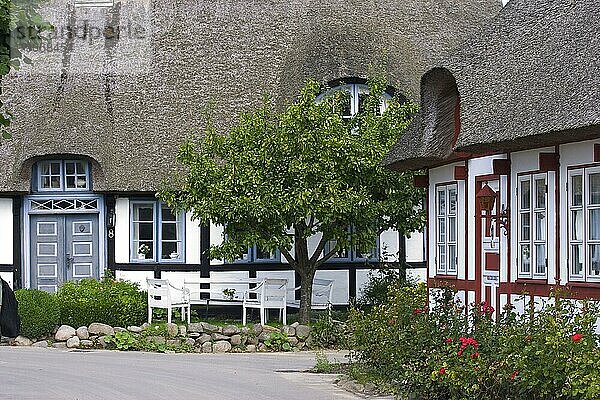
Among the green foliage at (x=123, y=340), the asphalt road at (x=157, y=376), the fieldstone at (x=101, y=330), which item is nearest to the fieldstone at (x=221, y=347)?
the asphalt road at (x=157, y=376)

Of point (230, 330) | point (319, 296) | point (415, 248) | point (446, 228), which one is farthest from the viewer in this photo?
point (415, 248)

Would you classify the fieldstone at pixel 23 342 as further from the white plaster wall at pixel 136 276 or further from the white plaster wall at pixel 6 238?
the white plaster wall at pixel 6 238

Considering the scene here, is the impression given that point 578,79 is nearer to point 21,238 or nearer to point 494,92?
point 494,92

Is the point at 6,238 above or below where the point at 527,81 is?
below

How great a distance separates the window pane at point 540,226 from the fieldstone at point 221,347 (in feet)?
28.2

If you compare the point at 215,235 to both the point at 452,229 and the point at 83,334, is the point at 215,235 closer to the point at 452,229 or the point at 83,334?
the point at 83,334

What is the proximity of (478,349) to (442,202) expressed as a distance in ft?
Answer: 20.1

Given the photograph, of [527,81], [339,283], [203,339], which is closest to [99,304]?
[203,339]

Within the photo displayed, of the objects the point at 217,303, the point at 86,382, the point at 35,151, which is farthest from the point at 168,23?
the point at 86,382

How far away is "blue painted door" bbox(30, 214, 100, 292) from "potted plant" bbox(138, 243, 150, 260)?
1090mm

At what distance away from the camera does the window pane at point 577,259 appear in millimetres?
14109

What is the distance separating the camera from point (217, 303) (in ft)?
84.6

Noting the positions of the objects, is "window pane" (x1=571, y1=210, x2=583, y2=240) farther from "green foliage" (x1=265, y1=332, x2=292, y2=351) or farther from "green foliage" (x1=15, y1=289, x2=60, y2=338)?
"green foliage" (x1=15, y1=289, x2=60, y2=338)

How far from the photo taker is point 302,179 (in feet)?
71.6
